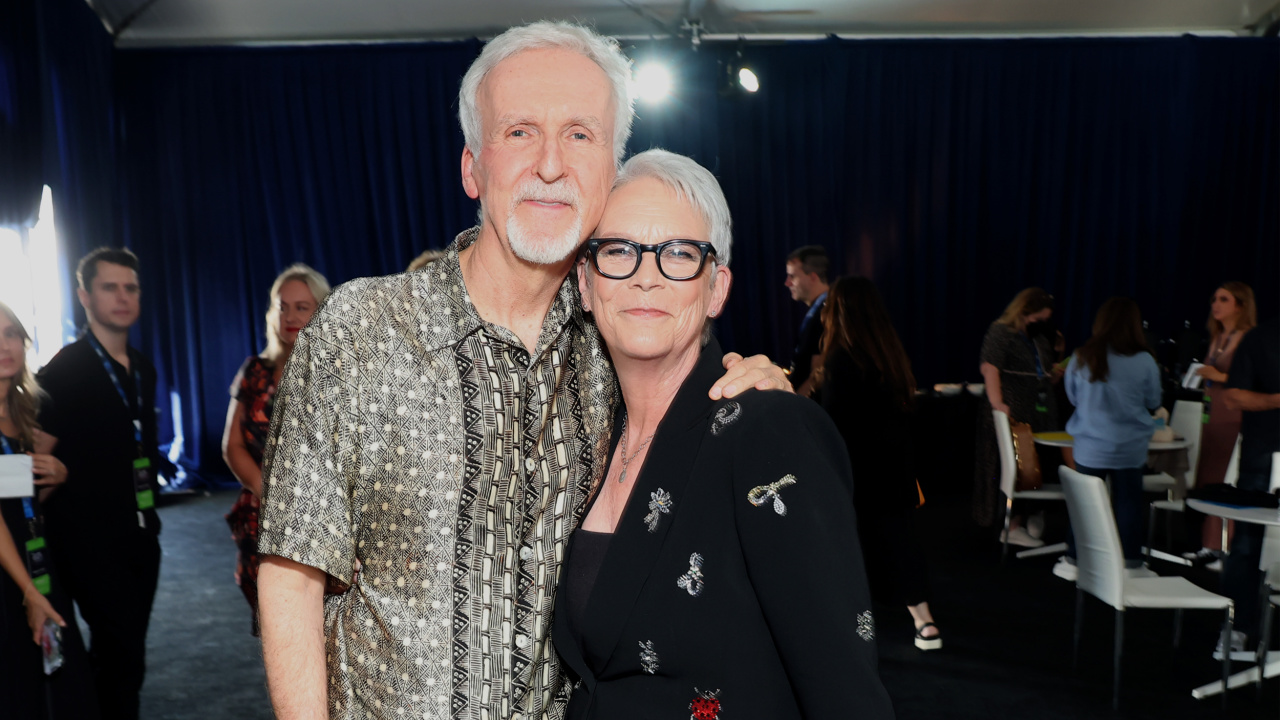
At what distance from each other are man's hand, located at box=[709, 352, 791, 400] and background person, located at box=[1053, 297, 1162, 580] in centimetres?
421

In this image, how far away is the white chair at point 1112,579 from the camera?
3689 mm

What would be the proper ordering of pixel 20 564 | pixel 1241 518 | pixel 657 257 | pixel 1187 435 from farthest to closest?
pixel 1187 435
pixel 1241 518
pixel 20 564
pixel 657 257

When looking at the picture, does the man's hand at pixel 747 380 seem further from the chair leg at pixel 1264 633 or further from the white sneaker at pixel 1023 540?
the white sneaker at pixel 1023 540

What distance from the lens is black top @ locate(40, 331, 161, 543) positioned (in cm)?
305

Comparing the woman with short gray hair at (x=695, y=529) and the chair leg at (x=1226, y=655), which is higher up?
the woman with short gray hair at (x=695, y=529)

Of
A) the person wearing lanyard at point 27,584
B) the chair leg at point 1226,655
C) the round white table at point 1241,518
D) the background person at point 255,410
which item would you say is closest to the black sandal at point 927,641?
the round white table at point 1241,518

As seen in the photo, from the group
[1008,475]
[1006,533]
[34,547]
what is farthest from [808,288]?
[34,547]

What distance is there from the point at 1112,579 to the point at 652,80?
5.96 m

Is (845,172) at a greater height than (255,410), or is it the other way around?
(845,172)

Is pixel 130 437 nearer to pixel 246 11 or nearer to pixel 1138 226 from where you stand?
pixel 246 11

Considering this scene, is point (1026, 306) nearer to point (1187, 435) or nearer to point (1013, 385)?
point (1013, 385)

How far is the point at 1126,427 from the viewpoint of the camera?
5.01 metres

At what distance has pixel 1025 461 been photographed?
5.62 m

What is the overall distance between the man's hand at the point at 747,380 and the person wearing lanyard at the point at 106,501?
2598 mm
